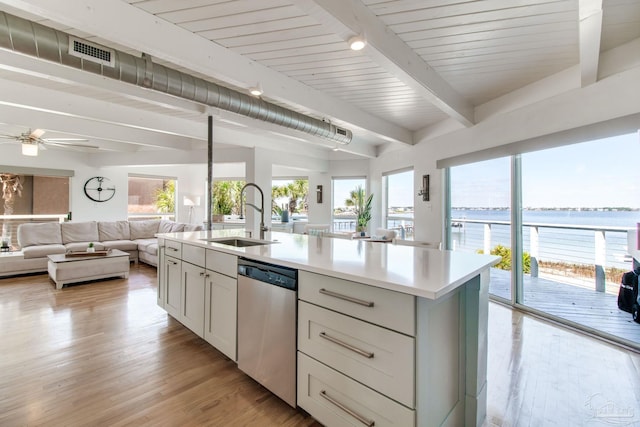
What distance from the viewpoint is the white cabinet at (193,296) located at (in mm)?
2254

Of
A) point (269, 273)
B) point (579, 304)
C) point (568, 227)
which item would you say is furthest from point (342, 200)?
point (269, 273)

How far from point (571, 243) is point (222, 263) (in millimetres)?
3663

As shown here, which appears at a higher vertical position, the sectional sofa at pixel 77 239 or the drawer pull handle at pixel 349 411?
the sectional sofa at pixel 77 239

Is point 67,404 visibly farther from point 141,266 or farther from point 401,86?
point 141,266

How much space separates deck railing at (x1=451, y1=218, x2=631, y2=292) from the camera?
9.21 ft

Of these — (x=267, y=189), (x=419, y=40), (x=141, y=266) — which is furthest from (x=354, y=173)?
(x=141, y=266)

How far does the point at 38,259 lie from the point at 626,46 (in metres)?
7.84

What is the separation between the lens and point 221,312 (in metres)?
2.06

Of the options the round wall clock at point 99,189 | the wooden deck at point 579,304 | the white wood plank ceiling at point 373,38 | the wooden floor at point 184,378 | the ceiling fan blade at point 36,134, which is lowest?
the wooden floor at point 184,378

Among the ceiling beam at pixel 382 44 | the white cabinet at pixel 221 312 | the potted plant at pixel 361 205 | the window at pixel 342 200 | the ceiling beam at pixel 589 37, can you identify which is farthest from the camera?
the window at pixel 342 200

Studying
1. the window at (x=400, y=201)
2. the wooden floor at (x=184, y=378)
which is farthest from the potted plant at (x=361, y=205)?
the wooden floor at (x=184, y=378)

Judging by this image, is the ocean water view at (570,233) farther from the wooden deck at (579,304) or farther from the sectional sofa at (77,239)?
the sectional sofa at (77,239)

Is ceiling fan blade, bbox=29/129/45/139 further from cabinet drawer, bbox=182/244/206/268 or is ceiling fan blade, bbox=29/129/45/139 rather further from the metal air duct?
cabinet drawer, bbox=182/244/206/268

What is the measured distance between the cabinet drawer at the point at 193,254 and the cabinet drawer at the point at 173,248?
0.09m
